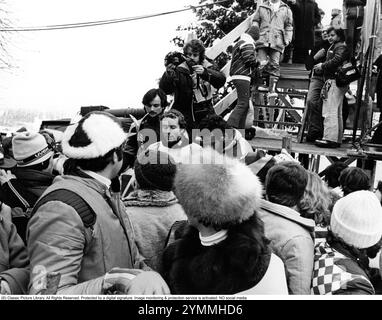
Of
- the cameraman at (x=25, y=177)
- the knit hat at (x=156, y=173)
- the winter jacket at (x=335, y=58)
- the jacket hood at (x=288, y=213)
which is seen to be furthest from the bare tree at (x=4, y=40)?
the jacket hood at (x=288, y=213)

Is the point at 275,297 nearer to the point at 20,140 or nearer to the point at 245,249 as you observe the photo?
the point at 245,249

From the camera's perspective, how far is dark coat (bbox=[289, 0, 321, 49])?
22.2 feet

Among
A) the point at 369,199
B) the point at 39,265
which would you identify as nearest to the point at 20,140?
the point at 39,265

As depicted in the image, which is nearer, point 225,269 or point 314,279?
point 225,269

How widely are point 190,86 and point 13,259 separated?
112 inches

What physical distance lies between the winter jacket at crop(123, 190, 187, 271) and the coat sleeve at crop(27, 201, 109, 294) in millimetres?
535

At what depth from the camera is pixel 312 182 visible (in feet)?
7.50

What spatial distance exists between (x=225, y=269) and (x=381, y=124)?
3.93 metres

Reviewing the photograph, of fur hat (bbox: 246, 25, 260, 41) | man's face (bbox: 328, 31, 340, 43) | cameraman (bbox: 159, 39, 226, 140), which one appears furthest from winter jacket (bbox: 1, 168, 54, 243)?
fur hat (bbox: 246, 25, 260, 41)

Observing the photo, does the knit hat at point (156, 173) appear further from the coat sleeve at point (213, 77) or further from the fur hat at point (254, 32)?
the fur hat at point (254, 32)

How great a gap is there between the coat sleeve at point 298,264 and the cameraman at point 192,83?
238 centimetres

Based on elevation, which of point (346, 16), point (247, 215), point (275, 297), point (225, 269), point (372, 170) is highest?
point (346, 16)
